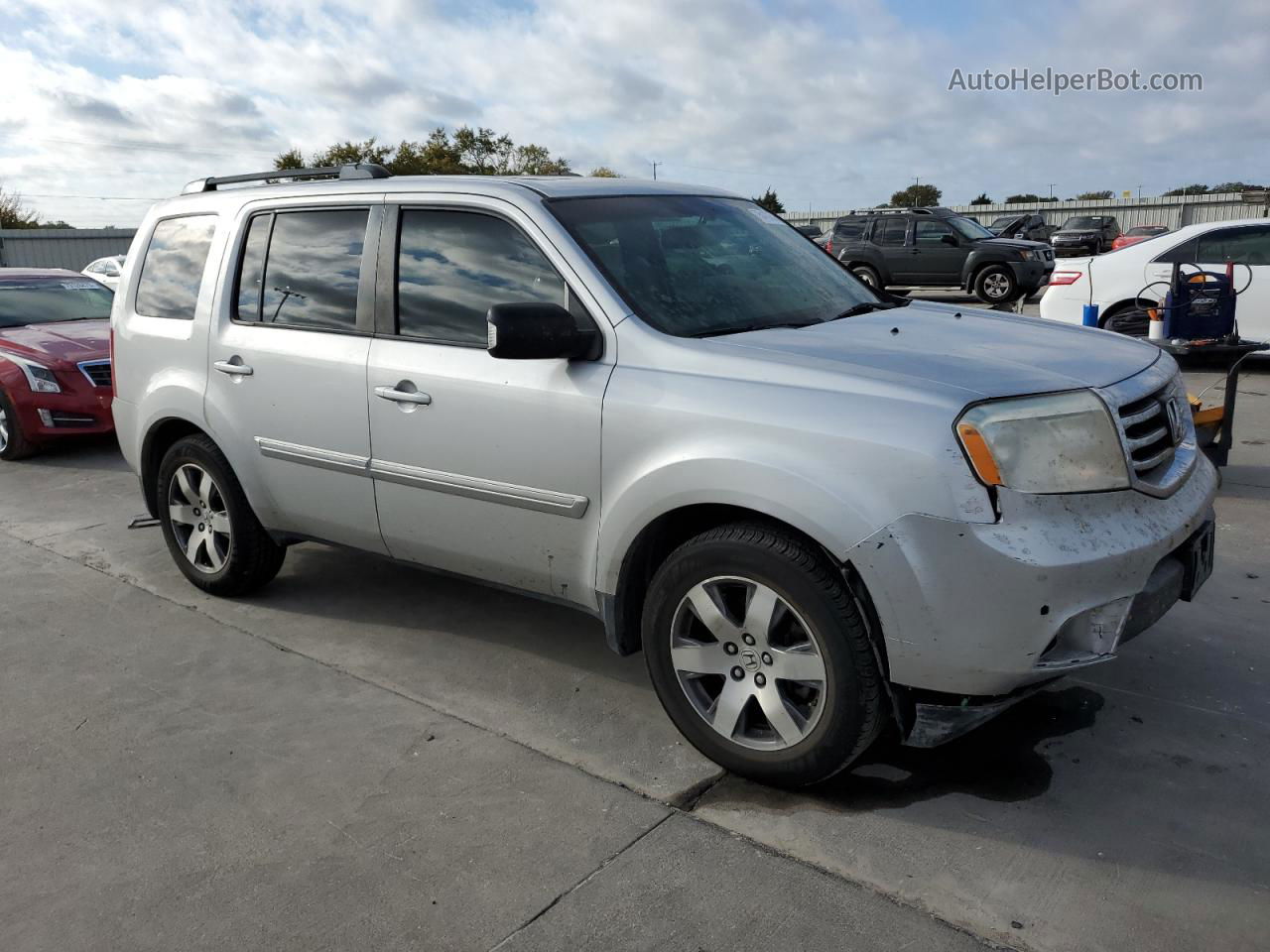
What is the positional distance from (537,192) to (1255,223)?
961 centimetres

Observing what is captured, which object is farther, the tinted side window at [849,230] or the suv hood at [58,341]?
the tinted side window at [849,230]

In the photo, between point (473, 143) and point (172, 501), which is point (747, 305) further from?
point (473, 143)

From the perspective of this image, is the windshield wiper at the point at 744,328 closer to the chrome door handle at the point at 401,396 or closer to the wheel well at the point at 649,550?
the wheel well at the point at 649,550

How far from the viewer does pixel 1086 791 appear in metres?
3.19

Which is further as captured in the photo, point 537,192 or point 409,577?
point 409,577

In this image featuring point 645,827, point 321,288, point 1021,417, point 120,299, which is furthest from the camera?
point 120,299

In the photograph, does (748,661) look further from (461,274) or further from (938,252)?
(938,252)

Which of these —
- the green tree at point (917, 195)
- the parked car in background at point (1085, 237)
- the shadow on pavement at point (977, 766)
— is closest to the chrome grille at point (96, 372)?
the shadow on pavement at point (977, 766)

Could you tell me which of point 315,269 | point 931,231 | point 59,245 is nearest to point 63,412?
point 315,269

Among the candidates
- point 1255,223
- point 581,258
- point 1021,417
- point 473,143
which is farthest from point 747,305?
point 473,143

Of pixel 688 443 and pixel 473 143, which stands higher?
pixel 473 143

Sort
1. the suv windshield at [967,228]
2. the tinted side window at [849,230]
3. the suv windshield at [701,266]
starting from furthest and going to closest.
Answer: the tinted side window at [849,230], the suv windshield at [967,228], the suv windshield at [701,266]

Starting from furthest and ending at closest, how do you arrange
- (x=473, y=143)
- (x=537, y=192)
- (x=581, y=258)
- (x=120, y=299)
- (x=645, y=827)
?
(x=473, y=143) → (x=120, y=299) → (x=537, y=192) → (x=581, y=258) → (x=645, y=827)

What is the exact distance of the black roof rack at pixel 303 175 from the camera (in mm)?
4578
